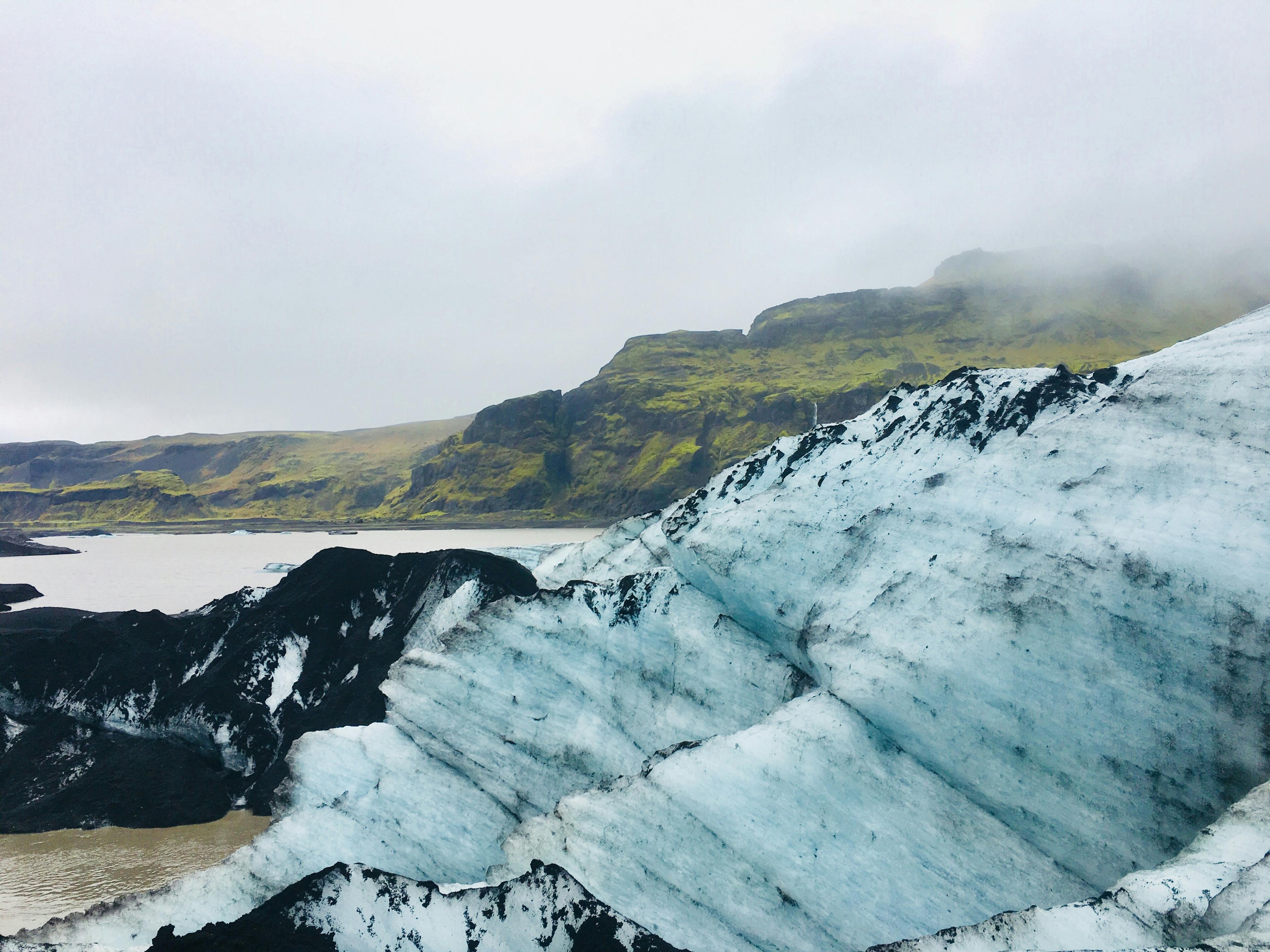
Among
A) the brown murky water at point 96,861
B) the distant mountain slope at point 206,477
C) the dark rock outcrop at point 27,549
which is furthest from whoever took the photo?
the distant mountain slope at point 206,477

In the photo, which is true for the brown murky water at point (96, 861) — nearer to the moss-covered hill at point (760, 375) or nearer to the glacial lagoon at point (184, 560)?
the glacial lagoon at point (184, 560)

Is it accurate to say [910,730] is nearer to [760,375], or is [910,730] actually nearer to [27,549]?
[27,549]

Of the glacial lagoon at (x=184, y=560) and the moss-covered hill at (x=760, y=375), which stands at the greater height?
the moss-covered hill at (x=760, y=375)

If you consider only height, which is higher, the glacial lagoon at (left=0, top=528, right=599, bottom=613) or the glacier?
the glacier

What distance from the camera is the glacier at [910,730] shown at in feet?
15.7

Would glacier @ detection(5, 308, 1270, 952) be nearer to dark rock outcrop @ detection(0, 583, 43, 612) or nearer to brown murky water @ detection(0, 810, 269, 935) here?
brown murky water @ detection(0, 810, 269, 935)

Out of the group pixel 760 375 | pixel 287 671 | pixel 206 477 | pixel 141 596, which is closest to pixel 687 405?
pixel 760 375

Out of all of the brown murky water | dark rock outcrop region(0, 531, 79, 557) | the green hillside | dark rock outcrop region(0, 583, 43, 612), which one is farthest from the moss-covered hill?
the brown murky water

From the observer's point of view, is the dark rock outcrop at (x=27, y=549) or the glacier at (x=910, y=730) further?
the dark rock outcrop at (x=27, y=549)

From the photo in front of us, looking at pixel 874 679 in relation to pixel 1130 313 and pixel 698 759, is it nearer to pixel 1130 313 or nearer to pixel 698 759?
pixel 698 759

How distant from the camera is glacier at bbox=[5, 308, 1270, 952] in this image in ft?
15.7

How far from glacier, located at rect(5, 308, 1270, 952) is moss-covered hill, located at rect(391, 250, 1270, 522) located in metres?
73.1

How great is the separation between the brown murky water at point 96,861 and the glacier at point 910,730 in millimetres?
2090

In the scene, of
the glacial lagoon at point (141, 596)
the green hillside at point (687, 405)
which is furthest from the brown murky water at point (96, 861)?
the green hillside at point (687, 405)
